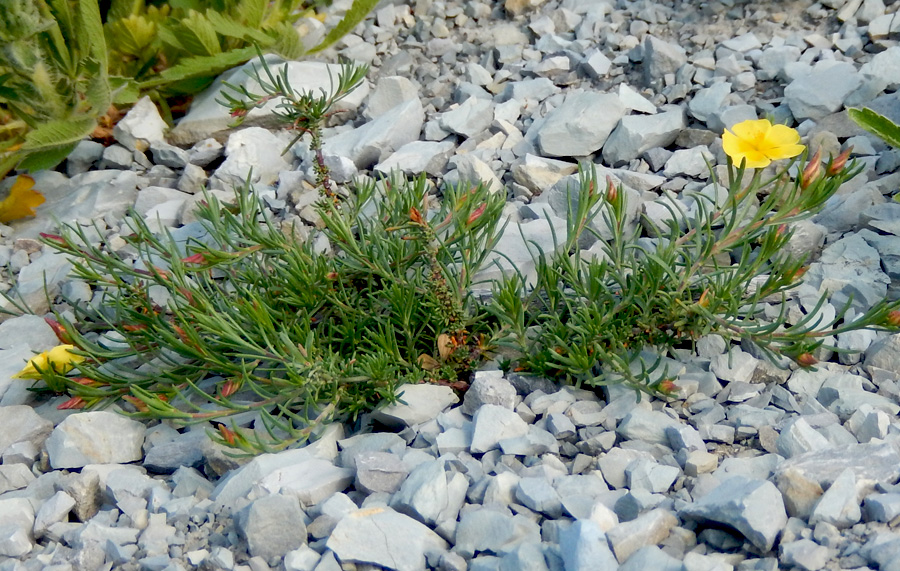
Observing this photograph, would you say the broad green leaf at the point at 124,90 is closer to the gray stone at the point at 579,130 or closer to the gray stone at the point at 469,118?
the gray stone at the point at 469,118

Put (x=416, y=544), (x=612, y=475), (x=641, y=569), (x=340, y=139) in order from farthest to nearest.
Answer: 1. (x=340, y=139)
2. (x=612, y=475)
3. (x=416, y=544)
4. (x=641, y=569)

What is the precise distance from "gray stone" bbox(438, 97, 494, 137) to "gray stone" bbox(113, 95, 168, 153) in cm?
126

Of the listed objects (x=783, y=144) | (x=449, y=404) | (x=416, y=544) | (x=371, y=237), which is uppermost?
(x=783, y=144)

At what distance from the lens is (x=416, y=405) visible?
2287mm

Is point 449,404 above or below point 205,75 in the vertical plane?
below

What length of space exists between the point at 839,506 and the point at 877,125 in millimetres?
1376

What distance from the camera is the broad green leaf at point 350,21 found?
12.9 ft

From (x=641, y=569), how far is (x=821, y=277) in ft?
4.46

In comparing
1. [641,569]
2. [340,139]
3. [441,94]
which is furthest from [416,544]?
[441,94]

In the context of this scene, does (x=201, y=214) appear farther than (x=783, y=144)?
Yes

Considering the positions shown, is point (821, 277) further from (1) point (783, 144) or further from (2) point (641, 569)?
(2) point (641, 569)

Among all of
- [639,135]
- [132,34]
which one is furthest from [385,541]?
[132,34]

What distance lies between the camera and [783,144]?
2229mm

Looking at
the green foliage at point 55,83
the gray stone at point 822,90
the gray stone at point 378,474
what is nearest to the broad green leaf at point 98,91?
the green foliage at point 55,83
